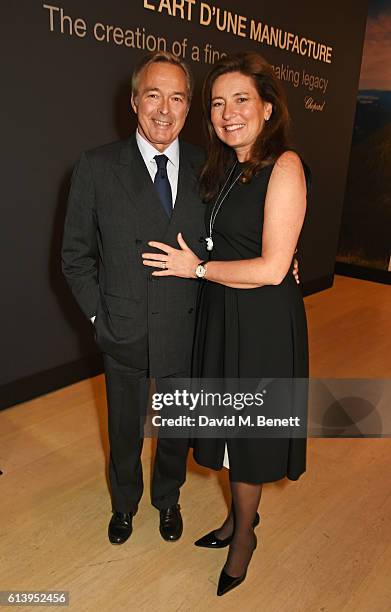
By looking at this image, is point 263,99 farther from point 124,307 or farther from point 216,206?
point 124,307

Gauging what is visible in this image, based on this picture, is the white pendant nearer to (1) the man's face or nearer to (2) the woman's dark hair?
(2) the woman's dark hair

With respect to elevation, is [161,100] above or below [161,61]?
below

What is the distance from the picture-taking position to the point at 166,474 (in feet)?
7.20

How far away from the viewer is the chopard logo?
486 cm

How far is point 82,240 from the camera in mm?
1873

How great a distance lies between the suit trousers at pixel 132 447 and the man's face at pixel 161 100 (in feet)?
2.70

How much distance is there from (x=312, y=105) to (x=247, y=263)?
3.87m

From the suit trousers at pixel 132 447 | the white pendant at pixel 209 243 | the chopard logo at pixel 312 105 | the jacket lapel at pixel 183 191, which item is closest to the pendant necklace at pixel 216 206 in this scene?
the white pendant at pixel 209 243

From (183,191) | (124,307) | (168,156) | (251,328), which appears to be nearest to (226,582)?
(251,328)

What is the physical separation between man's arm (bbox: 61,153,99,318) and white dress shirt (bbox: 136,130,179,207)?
20cm

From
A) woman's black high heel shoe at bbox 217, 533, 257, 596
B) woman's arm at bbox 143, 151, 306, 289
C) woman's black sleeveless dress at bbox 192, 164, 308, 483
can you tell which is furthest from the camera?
woman's black high heel shoe at bbox 217, 533, 257, 596

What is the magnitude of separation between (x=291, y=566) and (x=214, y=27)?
135 inches

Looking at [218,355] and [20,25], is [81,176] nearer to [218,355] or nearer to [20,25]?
[218,355]

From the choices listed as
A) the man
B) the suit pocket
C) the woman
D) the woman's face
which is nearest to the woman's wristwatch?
the woman
